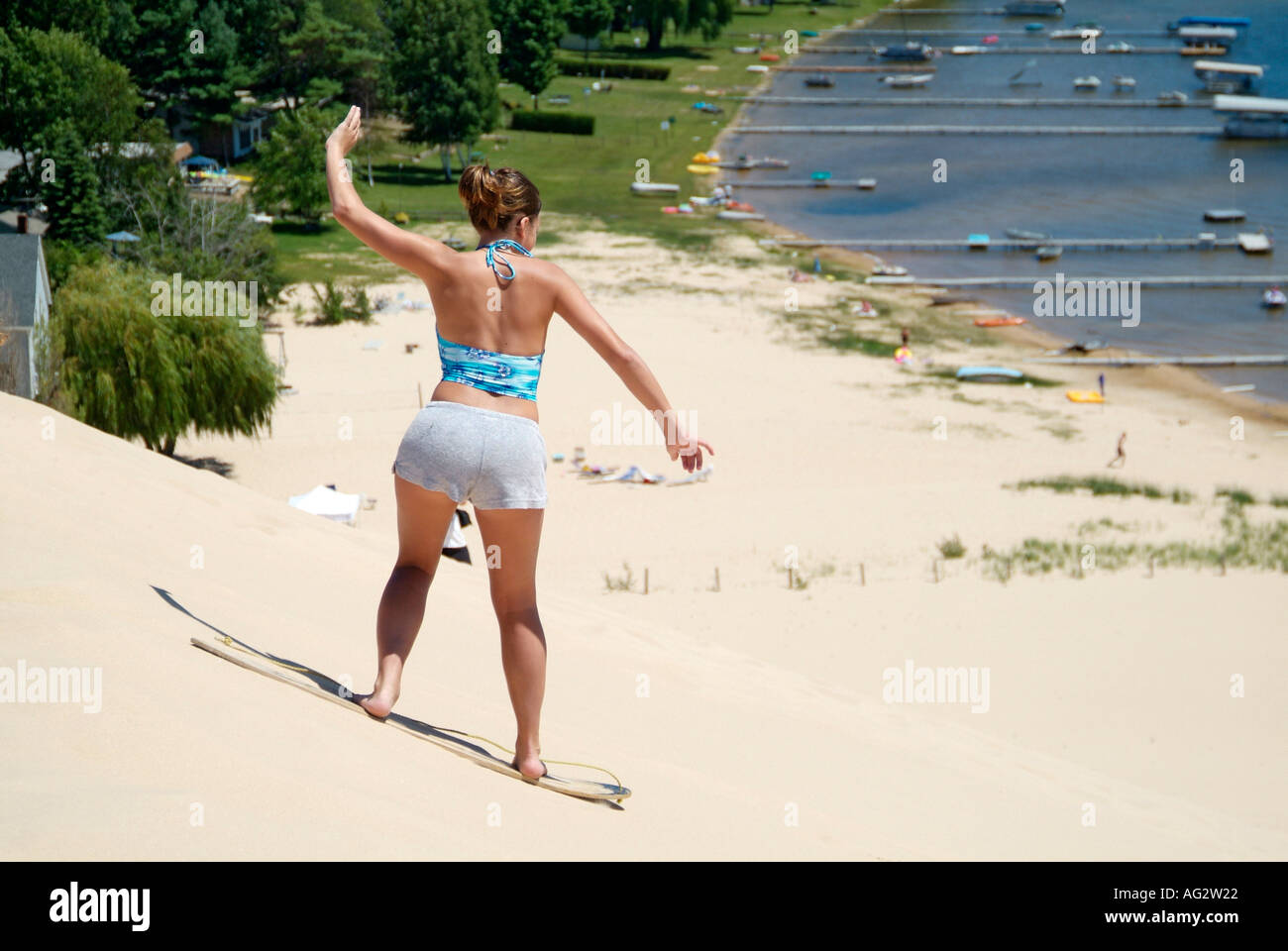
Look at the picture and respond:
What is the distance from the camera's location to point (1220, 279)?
47.9 meters

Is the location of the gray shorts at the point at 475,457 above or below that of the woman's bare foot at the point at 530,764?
above

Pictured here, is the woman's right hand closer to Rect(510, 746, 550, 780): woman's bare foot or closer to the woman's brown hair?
the woman's brown hair

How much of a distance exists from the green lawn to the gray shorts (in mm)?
37594

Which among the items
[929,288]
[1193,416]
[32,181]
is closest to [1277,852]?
[1193,416]

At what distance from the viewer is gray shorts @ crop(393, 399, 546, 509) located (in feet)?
15.7

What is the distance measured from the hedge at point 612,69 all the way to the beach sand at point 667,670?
61328 millimetres

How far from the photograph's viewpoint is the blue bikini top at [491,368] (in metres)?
4.92

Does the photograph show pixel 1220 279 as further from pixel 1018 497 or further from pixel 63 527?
pixel 63 527

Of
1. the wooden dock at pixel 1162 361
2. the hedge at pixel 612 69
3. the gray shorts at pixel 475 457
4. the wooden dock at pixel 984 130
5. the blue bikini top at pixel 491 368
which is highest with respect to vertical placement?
the hedge at pixel 612 69

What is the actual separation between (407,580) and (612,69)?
84.3m

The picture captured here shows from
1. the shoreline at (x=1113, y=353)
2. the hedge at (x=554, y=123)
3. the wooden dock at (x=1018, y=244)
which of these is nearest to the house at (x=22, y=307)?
the shoreline at (x=1113, y=353)

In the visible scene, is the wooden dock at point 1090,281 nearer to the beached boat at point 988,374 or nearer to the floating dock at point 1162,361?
Answer: the floating dock at point 1162,361

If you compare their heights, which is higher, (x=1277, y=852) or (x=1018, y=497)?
(x=1277, y=852)

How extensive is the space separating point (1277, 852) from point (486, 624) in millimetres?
5150
